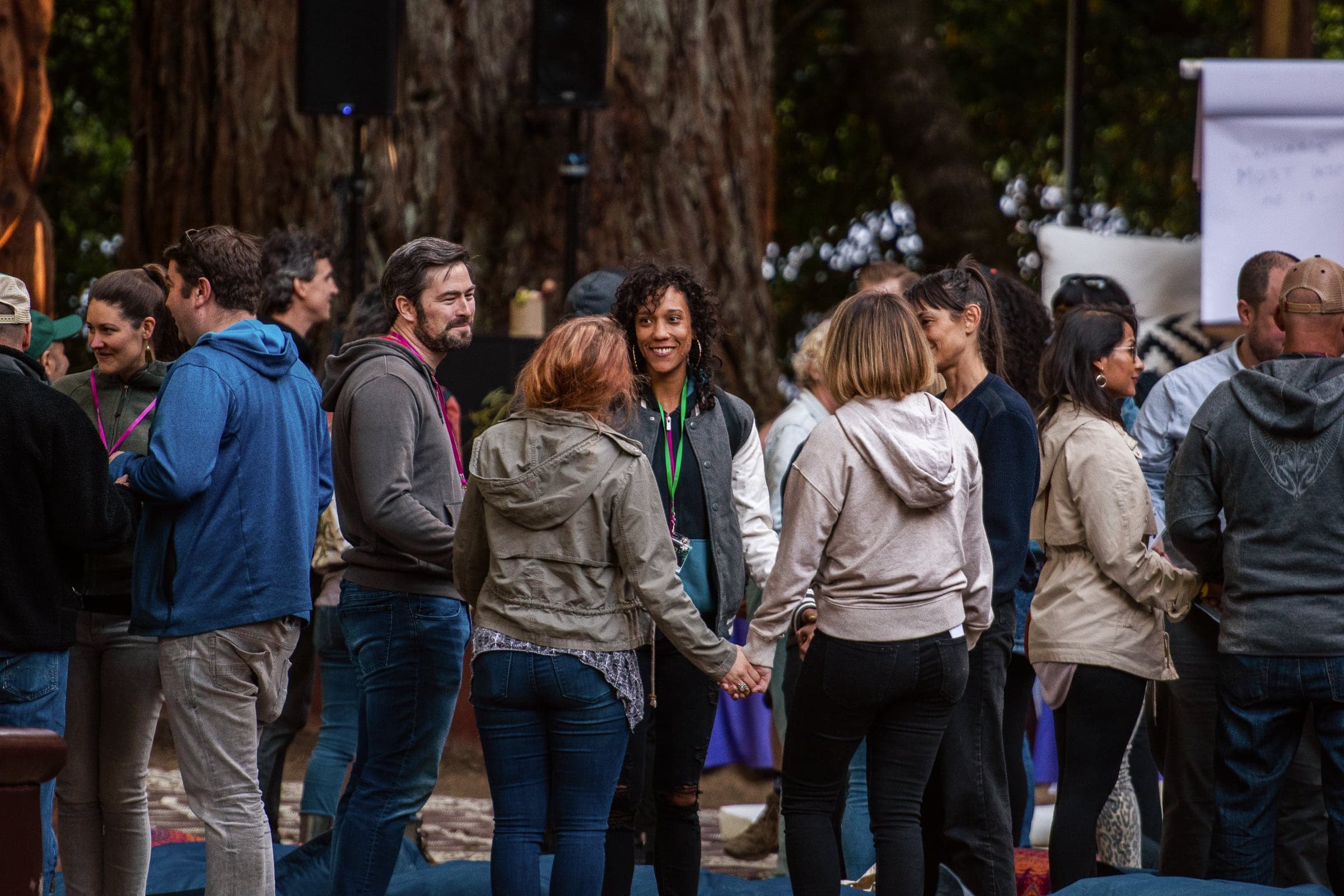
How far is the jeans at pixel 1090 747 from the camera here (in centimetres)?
395

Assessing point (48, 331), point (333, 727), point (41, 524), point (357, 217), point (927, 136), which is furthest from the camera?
point (927, 136)

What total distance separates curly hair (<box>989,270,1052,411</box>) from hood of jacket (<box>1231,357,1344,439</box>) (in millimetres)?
674

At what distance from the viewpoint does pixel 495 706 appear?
338cm

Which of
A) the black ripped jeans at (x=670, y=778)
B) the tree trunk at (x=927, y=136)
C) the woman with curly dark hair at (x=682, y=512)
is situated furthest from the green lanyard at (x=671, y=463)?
the tree trunk at (x=927, y=136)

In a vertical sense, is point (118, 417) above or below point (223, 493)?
above

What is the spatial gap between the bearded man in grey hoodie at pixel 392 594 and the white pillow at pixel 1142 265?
13.3ft

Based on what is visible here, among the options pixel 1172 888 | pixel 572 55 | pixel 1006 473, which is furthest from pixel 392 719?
pixel 572 55

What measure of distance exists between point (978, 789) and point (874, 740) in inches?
18.0

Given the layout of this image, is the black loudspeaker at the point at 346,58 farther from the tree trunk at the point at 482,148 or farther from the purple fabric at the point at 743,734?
the purple fabric at the point at 743,734

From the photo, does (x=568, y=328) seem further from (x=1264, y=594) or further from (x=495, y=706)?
(x=1264, y=594)

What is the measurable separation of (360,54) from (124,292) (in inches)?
128

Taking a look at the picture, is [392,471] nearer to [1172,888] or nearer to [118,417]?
[118,417]

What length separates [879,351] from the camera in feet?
11.6

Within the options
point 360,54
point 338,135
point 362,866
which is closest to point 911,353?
point 362,866
